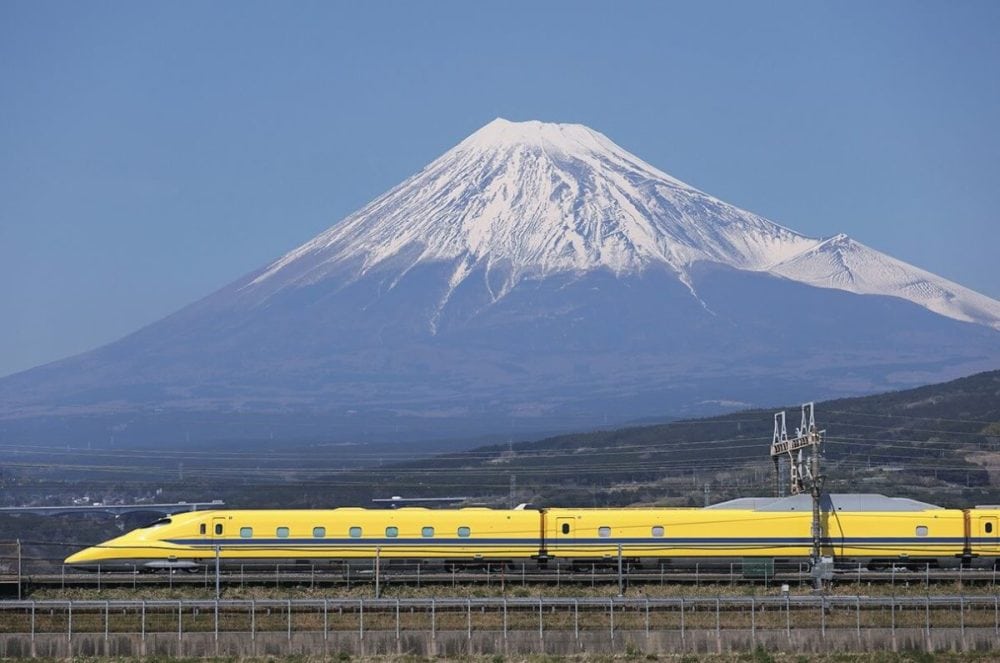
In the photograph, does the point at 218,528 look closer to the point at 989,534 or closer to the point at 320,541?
the point at 320,541

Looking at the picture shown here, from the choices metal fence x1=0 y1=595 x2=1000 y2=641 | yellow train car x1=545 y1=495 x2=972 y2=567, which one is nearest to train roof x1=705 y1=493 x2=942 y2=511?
yellow train car x1=545 y1=495 x2=972 y2=567

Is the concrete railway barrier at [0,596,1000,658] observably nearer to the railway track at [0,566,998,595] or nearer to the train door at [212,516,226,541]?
the railway track at [0,566,998,595]

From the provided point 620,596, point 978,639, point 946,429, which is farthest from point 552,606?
point 946,429

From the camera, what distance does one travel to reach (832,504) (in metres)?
68.2

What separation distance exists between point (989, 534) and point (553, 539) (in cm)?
1513

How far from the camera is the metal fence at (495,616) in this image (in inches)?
2105

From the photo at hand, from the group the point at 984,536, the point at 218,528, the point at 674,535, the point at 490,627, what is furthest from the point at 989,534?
the point at 218,528

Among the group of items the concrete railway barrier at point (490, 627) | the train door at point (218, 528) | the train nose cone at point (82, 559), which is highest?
the train door at point (218, 528)

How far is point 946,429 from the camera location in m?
151

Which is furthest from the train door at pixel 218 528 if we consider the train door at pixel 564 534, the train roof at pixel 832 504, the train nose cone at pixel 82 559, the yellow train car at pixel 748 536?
the train roof at pixel 832 504

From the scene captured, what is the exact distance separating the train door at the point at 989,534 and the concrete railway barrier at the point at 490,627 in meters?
10.3

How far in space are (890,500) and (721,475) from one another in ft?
223

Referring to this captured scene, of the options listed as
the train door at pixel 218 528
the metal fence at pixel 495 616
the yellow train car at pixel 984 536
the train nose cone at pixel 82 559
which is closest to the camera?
the metal fence at pixel 495 616

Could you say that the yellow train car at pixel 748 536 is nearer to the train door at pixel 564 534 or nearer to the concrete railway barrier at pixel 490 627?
the train door at pixel 564 534
